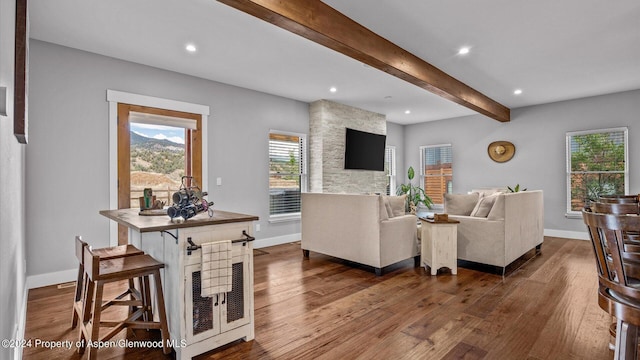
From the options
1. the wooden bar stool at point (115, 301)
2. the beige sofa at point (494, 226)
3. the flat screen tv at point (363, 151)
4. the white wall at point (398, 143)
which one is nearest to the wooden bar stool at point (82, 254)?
the wooden bar stool at point (115, 301)

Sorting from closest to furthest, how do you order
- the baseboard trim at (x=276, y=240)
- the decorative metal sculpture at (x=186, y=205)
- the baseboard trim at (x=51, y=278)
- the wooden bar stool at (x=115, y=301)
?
the wooden bar stool at (x=115, y=301), the decorative metal sculpture at (x=186, y=205), the baseboard trim at (x=51, y=278), the baseboard trim at (x=276, y=240)

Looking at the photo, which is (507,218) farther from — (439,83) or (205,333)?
(205,333)

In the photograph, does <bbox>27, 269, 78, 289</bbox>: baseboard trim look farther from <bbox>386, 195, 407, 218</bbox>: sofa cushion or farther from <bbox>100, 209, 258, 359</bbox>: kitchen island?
<bbox>386, 195, 407, 218</bbox>: sofa cushion

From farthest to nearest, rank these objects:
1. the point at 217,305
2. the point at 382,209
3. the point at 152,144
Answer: the point at 152,144 → the point at 382,209 → the point at 217,305

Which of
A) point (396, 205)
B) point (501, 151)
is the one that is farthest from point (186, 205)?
point (501, 151)

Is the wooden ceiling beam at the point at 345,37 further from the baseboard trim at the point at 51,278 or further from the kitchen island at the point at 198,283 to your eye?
the baseboard trim at the point at 51,278

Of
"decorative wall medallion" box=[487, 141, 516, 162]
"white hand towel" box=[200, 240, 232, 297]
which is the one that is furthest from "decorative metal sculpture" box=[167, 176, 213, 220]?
"decorative wall medallion" box=[487, 141, 516, 162]

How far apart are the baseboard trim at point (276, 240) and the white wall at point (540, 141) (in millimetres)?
4345

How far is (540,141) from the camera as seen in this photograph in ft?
21.2

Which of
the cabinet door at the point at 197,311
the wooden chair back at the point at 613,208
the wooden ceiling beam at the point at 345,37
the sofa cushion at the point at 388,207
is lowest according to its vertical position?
the cabinet door at the point at 197,311

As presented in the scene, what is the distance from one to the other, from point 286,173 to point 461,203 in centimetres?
299

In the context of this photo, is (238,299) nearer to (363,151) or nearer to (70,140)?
(70,140)

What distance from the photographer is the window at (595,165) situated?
5.66 metres

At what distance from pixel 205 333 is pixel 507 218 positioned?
11.5 feet
